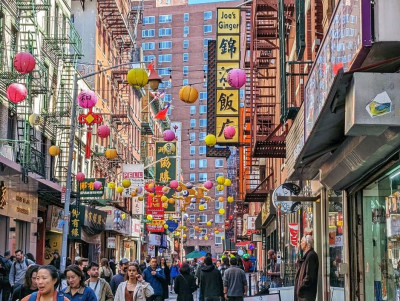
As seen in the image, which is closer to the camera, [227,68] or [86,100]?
[86,100]

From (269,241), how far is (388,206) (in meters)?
32.5

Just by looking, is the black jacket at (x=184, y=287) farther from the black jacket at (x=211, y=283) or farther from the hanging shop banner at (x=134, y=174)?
→ the hanging shop banner at (x=134, y=174)

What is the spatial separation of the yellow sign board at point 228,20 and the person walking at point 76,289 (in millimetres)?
24264

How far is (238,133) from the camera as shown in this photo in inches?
1329

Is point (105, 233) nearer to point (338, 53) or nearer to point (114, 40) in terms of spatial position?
point (114, 40)

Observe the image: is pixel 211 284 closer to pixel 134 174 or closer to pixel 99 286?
pixel 99 286

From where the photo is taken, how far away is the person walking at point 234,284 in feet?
67.1

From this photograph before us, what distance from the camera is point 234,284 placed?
2055 cm

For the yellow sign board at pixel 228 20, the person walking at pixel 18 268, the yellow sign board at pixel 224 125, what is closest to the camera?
the person walking at pixel 18 268

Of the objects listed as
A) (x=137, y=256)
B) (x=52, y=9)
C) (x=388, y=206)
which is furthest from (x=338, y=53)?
(x=137, y=256)

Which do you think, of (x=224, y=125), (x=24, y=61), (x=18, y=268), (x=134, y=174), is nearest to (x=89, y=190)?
(x=134, y=174)

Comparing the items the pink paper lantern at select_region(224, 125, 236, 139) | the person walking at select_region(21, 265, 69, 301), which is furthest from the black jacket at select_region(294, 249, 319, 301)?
the pink paper lantern at select_region(224, 125, 236, 139)

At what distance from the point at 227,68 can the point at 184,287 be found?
14326mm

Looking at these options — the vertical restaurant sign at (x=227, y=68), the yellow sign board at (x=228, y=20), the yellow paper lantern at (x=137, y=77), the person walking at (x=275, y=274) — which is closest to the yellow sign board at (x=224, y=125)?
the vertical restaurant sign at (x=227, y=68)
